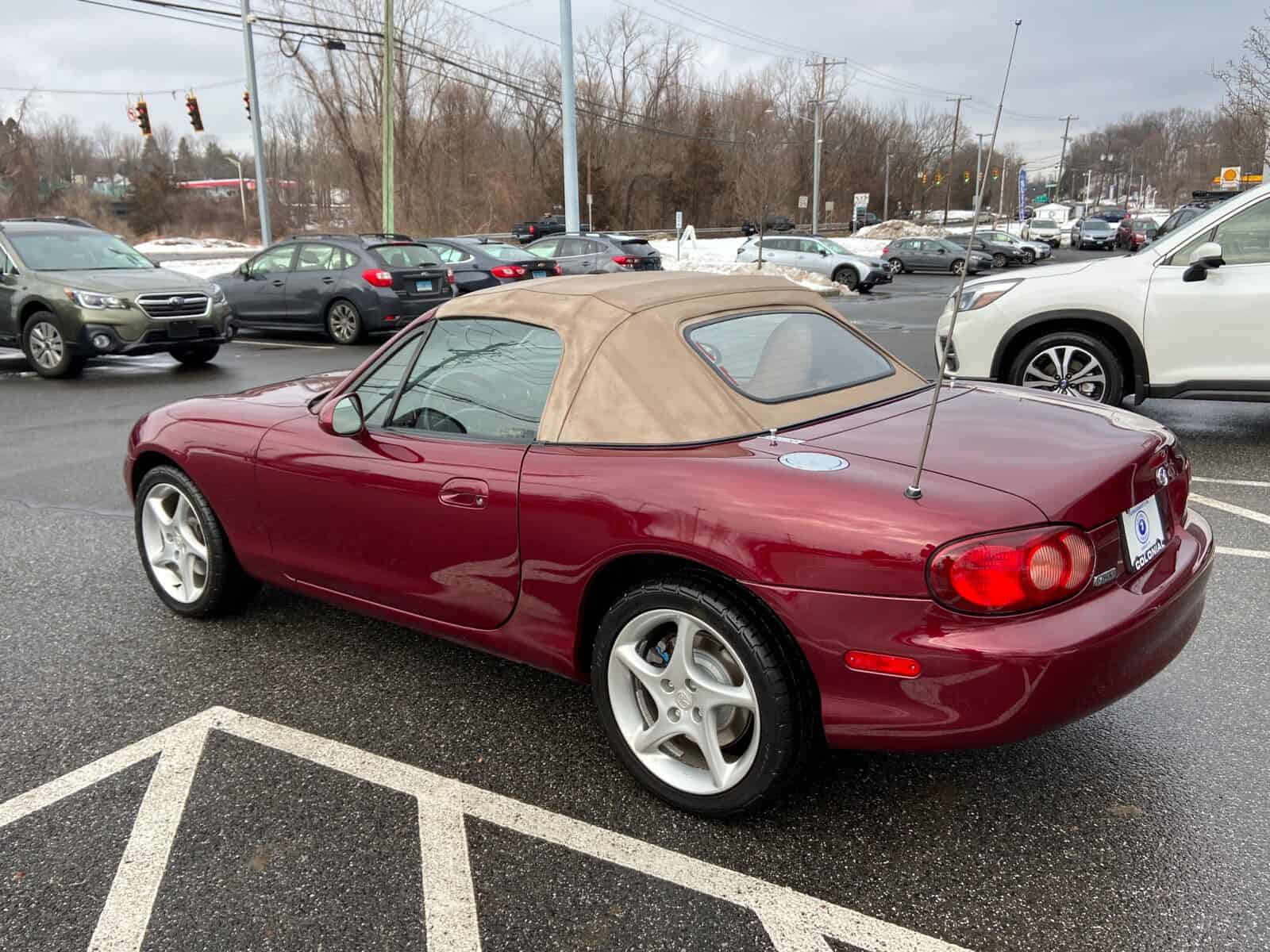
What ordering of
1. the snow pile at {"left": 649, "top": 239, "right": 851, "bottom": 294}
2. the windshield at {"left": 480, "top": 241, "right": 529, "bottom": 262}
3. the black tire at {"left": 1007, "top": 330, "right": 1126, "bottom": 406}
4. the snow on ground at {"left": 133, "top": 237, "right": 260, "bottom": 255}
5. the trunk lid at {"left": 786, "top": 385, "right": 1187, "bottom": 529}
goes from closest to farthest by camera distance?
the trunk lid at {"left": 786, "top": 385, "right": 1187, "bottom": 529} < the black tire at {"left": 1007, "top": 330, "right": 1126, "bottom": 406} < the windshield at {"left": 480, "top": 241, "right": 529, "bottom": 262} < the snow pile at {"left": 649, "top": 239, "right": 851, "bottom": 294} < the snow on ground at {"left": 133, "top": 237, "right": 260, "bottom": 255}

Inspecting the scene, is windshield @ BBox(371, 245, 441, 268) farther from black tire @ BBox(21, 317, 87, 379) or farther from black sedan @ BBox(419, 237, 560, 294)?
black tire @ BBox(21, 317, 87, 379)

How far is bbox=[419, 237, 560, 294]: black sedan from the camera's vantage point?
16.1 meters

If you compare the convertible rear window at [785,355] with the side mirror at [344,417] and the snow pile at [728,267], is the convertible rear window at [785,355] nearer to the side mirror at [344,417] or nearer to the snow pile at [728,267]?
the side mirror at [344,417]

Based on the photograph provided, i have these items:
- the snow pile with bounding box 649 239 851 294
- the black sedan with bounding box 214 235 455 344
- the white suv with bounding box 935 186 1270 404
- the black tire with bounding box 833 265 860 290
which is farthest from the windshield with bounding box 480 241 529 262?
the black tire with bounding box 833 265 860 290

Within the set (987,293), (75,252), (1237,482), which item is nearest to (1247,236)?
(987,293)

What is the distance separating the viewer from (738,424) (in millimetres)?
2760

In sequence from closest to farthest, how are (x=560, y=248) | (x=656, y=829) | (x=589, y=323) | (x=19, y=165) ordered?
(x=656, y=829) < (x=589, y=323) < (x=560, y=248) < (x=19, y=165)

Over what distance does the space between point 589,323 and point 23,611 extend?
307 centimetres

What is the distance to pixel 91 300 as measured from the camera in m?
11.0

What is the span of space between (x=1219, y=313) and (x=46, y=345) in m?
11.7

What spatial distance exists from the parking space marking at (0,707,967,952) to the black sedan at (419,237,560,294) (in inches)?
490

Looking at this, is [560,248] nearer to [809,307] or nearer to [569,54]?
[569,54]

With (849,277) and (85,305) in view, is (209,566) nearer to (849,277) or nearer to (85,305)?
(85,305)

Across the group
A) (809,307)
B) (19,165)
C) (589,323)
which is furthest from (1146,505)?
(19,165)
